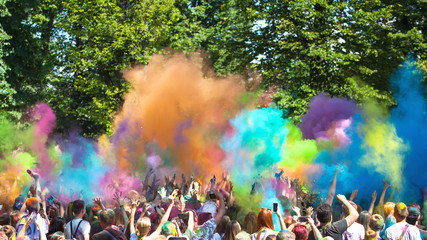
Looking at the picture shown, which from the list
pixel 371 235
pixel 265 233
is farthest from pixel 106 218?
pixel 371 235

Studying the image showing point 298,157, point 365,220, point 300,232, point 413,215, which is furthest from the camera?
point 298,157

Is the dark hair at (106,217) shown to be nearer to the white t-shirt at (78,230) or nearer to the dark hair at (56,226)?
the white t-shirt at (78,230)

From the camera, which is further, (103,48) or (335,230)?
(103,48)

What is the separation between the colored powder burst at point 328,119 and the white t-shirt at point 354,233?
6640 millimetres

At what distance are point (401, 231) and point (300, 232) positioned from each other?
137 centimetres

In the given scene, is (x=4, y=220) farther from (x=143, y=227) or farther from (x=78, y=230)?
(x=143, y=227)

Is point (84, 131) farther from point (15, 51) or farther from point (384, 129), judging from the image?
point (384, 129)

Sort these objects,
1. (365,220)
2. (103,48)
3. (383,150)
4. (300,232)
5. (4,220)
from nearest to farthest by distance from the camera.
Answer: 1. (300,232)
2. (365,220)
3. (4,220)
4. (383,150)
5. (103,48)

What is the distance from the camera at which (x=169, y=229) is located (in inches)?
228

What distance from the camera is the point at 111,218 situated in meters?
5.92

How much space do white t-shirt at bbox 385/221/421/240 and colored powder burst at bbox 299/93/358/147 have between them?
21.7 feet

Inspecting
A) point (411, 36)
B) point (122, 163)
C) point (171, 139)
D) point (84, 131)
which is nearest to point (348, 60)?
point (411, 36)

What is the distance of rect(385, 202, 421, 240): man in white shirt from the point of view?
5973 millimetres

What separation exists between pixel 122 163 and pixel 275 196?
905 cm
